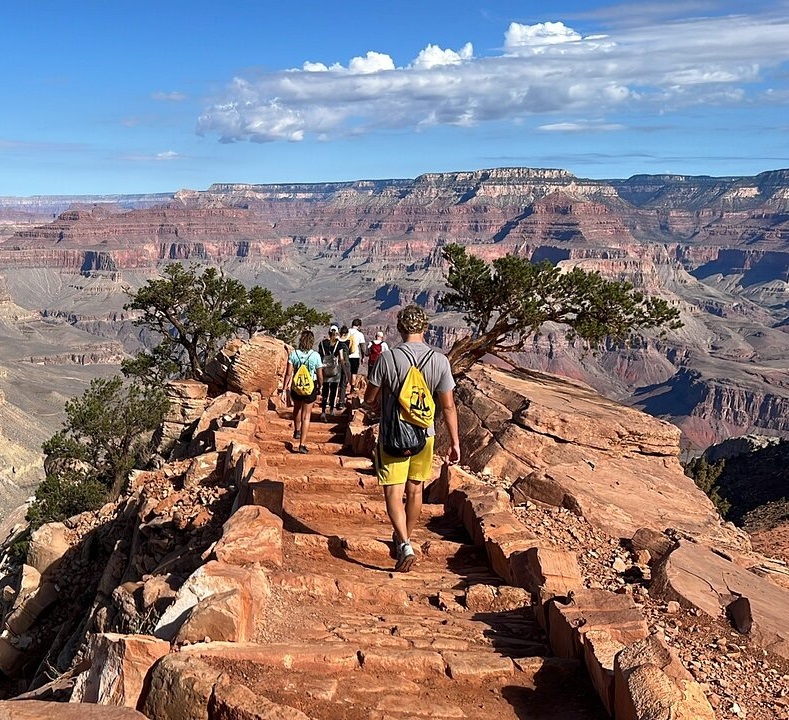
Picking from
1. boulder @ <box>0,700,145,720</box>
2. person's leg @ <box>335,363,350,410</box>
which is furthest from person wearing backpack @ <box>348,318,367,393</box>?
boulder @ <box>0,700,145,720</box>

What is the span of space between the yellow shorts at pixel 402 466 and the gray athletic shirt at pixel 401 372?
0.95ft

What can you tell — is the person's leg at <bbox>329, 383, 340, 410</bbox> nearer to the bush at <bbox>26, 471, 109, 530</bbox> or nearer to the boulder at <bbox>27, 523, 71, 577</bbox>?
the boulder at <bbox>27, 523, 71, 577</bbox>

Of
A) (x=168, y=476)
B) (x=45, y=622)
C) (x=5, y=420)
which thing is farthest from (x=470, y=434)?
(x=5, y=420)

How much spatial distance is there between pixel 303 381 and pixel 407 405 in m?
5.42

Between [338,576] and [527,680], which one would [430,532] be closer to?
[338,576]

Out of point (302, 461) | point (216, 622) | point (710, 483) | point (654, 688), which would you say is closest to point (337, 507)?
point (302, 461)

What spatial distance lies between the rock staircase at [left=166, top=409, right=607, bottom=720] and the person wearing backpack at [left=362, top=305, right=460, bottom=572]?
756 millimetres

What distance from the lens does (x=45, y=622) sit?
13844 mm

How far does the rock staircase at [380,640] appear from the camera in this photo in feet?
17.4

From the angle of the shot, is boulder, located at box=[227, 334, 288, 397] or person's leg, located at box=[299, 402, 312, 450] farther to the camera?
boulder, located at box=[227, 334, 288, 397]

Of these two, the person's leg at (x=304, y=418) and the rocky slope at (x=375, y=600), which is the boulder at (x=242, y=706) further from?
the person's leg at (x=304, y=418)

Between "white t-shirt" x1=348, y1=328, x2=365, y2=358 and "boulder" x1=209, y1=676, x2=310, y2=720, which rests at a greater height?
"white t-shirt" x1=348, y1=328, x2=365, y2=358

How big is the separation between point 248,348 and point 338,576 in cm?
1468

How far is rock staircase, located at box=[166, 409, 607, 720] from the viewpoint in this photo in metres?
5.30
